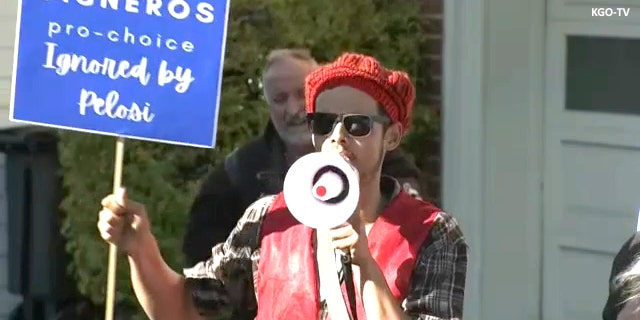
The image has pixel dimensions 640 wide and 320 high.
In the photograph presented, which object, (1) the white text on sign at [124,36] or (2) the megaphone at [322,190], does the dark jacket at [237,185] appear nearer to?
(1) the white text on sign at [124,36]

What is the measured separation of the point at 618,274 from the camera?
336 centimetres

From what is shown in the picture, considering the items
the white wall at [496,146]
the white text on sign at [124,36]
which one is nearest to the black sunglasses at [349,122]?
the white text on sign at [124,36]

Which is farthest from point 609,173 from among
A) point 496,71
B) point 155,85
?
point 155,85

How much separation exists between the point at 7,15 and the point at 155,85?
3.60 meters

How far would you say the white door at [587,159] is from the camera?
243 inches

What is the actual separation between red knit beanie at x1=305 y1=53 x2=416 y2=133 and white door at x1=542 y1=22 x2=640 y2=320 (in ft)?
9.41

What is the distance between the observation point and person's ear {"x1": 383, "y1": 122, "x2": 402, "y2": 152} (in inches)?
137

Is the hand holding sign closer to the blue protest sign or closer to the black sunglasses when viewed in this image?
the blue protest sign

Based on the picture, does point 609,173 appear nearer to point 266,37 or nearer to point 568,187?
point 568,187

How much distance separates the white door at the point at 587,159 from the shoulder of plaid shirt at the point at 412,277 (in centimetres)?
279

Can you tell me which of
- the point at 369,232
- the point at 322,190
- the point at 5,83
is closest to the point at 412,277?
the point at 369,232

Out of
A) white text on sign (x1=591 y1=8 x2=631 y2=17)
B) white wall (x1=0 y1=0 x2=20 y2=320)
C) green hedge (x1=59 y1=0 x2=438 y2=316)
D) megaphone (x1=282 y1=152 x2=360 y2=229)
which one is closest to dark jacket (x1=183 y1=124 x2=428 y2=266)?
green hedge (x1=59 y1=0 x2=438 y2=316)

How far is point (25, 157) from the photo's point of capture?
21.4ft

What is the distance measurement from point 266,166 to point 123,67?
136cm
